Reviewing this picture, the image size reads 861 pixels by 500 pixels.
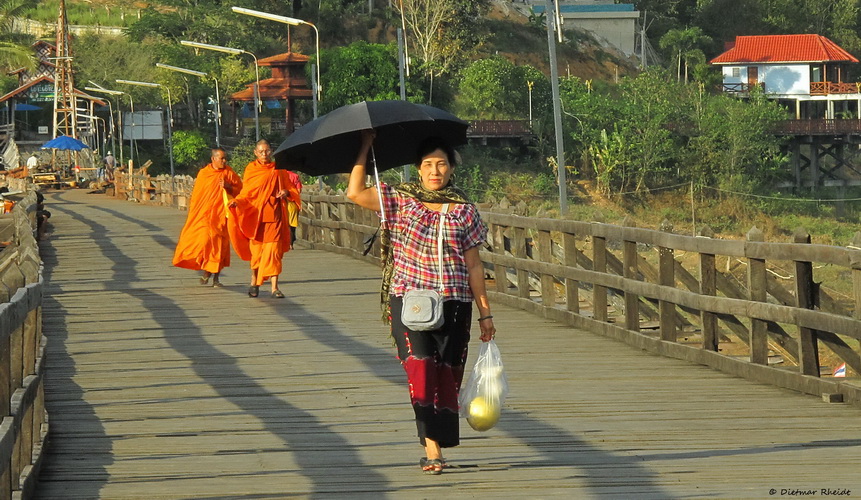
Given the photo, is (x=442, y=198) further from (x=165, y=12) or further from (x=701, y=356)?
(x=165, y=12)

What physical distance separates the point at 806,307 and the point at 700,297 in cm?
123

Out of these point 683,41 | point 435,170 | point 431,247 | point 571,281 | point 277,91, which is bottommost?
point 571,281

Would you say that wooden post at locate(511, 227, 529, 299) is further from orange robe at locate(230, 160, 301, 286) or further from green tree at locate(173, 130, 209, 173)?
green tree at locate(173, 130, 209, 173)

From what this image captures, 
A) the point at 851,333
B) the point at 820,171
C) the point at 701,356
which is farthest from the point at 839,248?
the point at 820,171

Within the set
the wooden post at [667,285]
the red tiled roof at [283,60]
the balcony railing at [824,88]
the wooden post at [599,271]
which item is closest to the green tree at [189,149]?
the red tiled roof at [283,60]

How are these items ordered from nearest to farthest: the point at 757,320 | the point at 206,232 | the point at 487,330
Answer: the point at 487,330 → the point at 757,320 → the point at 206,232

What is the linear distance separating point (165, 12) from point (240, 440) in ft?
270

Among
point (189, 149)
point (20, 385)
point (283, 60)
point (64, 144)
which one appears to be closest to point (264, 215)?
point (20, 385)

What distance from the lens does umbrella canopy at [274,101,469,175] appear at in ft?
21.2

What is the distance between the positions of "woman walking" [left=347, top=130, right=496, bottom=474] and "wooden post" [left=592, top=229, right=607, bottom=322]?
5.00 meters

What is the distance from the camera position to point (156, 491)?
5.93 metres

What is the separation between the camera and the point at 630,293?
10688 millimetres

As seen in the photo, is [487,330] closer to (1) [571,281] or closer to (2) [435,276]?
(2) [435,276]

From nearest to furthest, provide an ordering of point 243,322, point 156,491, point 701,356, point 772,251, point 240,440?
point 156,491 → point 240,440 → point 772,251 → point 701,356 → point 243,322
